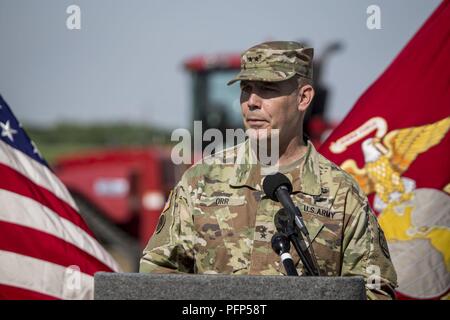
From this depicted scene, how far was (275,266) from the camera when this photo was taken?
11.7 ft

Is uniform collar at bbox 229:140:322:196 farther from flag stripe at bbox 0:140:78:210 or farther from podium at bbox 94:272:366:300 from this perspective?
flag stripe at bbox 0:140:78:210

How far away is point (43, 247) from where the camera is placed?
4.52 meters

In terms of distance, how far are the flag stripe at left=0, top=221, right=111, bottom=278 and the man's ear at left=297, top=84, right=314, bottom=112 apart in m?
1.54

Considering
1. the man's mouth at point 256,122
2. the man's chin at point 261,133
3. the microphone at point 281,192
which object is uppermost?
the man's mouth at point 256,122

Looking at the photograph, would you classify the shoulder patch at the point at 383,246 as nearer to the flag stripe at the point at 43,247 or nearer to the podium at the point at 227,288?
the podium at the point at 227,288

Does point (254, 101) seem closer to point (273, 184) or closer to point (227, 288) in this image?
point (273, 184)

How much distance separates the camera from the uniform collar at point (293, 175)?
3.70 metres

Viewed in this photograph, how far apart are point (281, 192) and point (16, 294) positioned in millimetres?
1727

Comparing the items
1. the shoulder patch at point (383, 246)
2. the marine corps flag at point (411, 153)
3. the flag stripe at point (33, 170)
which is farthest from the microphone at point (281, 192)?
the marine corps flag at point (411, 153)

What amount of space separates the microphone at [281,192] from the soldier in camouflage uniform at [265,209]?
1.08 ft

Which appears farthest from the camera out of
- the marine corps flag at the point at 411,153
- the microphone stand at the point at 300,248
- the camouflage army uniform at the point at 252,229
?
the marine corps flag at the point at 411,153
